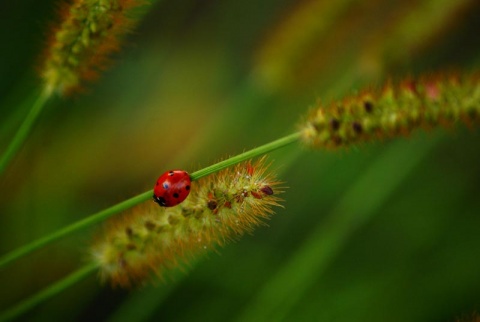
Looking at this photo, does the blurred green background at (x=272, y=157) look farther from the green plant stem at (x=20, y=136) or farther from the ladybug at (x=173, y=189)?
the ladybug at (x=173, y=189)

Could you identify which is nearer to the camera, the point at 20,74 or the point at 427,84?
the point at 427,84

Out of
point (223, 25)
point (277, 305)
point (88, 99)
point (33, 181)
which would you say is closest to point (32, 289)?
point (33, 181)

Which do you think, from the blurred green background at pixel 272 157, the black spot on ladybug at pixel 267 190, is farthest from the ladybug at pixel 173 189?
the blurred green background at pixel 272 157

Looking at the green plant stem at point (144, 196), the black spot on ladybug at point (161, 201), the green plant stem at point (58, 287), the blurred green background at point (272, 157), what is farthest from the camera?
Answer: the blurred green background at point (272, 157)

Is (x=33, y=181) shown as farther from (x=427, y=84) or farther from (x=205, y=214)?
(x=427, y=84)

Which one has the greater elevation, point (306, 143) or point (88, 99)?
Answer: point (88, 99)

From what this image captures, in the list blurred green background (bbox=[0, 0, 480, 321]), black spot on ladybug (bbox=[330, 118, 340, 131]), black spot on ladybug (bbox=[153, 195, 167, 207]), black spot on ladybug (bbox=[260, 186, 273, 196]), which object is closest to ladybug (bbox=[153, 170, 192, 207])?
black spot on ladybug (bbox=[153, 195, 167, 207])
